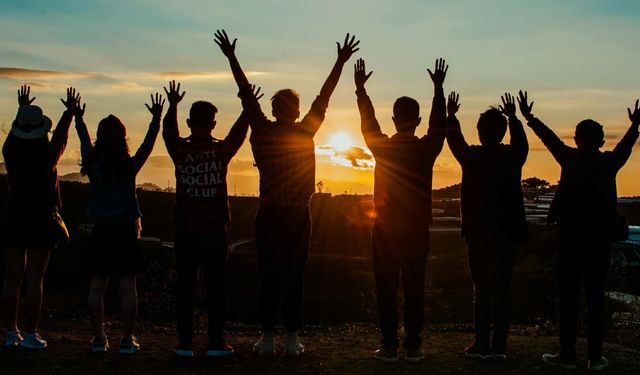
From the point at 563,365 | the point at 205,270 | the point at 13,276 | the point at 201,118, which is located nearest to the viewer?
the point at 201,118

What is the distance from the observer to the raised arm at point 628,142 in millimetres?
7484

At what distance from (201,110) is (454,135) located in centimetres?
238

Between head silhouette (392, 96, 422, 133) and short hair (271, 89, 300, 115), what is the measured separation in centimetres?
94

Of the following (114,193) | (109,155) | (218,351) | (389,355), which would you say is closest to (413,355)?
(389,355)

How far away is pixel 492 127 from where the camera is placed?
7508 millimetres

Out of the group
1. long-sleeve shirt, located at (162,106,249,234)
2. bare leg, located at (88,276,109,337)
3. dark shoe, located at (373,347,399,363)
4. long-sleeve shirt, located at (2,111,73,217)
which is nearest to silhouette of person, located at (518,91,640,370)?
dark shoe, located at (373,347,399,363)

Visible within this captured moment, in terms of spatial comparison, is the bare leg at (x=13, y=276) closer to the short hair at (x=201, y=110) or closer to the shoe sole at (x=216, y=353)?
the shoe sole at (x=216, y=353)

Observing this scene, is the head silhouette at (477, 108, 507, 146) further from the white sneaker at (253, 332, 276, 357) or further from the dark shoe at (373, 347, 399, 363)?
the white sneaker at (253, 332, 276, 357)

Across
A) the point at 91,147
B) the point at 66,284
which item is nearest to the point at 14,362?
the point at 91,147

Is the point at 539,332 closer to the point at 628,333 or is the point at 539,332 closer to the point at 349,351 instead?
the point at 628,333

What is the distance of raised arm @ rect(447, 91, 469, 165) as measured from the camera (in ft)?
24.9

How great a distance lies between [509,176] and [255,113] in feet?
7.96

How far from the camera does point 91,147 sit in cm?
744

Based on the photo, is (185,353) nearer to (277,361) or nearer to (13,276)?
(277,361)
